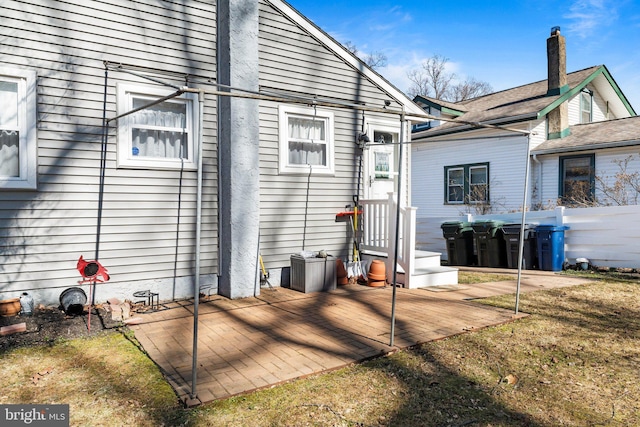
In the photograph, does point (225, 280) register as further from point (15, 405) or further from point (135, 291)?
point (15, 405)

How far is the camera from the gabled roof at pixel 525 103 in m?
13.6

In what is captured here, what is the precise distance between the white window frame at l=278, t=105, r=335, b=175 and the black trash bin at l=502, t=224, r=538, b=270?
4.19 meters

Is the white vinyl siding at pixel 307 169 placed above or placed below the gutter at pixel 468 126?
below

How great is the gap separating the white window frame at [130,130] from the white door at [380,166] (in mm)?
3012

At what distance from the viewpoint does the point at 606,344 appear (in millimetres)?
→ 4246

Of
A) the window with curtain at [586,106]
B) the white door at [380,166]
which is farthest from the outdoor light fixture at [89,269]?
the window with curtain at [586,106]

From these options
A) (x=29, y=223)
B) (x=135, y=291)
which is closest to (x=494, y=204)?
(x=135, y=291)

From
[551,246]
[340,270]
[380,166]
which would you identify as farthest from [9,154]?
[551,246]

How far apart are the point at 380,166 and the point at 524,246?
3.45m

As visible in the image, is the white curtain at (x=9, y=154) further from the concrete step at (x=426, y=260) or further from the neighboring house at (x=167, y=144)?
the concrete step at (x=426, y=260)

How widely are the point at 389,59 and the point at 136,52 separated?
85.4 ft

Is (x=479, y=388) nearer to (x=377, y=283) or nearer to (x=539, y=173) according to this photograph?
(x=377, y=283)

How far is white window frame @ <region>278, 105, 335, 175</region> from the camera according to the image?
22.2ft

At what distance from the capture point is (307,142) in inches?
278
